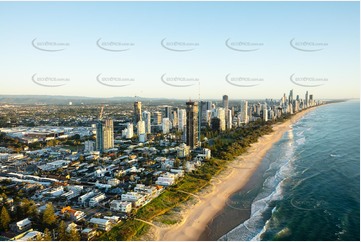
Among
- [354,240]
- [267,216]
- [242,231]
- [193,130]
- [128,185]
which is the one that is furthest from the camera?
[193,130]

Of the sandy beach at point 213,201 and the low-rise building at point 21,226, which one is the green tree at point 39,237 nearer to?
the low-rise building at point 21,226

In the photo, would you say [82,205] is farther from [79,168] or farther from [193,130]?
[193,130]

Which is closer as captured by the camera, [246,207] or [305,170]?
[246,207]

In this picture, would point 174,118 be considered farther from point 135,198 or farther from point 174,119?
point 135,198

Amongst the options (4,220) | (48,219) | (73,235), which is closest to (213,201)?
(73,235)

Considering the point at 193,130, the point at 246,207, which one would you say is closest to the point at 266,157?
the point at 193,130

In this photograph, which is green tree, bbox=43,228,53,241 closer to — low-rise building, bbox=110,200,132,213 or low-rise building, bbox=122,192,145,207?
low-rise building, bbox=110,200,132,213

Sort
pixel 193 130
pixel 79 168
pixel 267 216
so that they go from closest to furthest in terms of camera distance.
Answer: pixel 267 216 → pixel 79 168 → pixel 193 130
